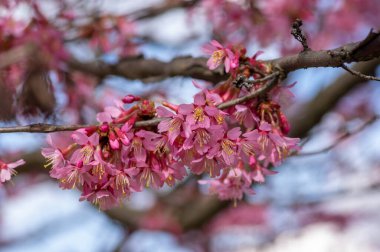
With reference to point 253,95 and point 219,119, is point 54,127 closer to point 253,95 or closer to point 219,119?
point 219,119

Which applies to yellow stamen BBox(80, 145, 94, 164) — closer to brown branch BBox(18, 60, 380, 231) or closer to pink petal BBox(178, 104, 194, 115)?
pink petal BBox(178, 104, 194, 115)


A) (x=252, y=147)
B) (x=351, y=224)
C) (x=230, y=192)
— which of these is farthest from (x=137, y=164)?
(x=351, y=224)

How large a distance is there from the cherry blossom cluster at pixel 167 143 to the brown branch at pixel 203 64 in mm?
187

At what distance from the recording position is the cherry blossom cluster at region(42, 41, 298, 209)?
154cm

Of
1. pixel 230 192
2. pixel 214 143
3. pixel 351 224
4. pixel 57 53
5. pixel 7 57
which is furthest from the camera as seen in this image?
pixel 351 224

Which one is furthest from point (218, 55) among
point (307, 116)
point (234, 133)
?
point (307, 116)

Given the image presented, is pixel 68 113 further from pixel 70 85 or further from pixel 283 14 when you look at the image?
pixel 283 14

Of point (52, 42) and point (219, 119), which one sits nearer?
point (219, 119)

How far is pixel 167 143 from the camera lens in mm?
1604

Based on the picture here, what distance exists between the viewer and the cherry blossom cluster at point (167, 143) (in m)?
1.54

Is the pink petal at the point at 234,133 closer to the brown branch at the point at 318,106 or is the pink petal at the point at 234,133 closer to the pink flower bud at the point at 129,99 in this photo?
the pink flower bud at the point at 129,99

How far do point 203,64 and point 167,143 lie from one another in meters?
0.84

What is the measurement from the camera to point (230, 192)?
2.00m

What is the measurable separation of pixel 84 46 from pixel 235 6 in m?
1.34
